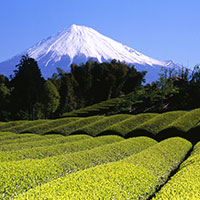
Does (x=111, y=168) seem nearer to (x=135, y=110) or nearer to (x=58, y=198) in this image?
(x=58, y=198)

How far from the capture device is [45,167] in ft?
23.7

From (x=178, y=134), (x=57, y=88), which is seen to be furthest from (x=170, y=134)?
(x=57, y=88)

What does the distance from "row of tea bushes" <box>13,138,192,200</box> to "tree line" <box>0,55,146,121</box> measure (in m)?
26.9

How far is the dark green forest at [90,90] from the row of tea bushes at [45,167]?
50.8 feet

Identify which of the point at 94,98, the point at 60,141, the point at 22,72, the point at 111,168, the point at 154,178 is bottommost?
the point at 154,178

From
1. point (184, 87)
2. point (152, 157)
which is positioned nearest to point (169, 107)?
point (184, 87)

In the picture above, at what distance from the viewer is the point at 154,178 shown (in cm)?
700

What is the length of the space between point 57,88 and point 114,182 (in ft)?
147

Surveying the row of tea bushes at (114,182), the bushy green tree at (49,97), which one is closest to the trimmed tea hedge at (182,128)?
the row of tea bushes at (114,182)

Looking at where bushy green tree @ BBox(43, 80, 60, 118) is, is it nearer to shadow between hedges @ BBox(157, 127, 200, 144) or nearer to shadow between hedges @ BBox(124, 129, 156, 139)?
shadow between hedges @ BBox(124, 129, 156, 139)

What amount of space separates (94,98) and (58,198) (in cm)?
4883

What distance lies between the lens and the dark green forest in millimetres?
25667

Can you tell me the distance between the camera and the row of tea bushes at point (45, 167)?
6195 millimetres

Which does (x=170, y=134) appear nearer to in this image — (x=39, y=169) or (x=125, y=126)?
(x=125, y=126)
